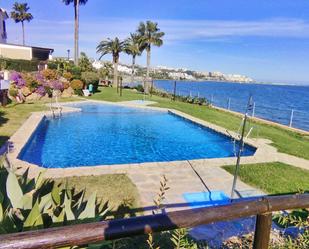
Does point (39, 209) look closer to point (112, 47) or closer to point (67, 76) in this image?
point (67, 76)

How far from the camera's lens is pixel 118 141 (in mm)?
12812

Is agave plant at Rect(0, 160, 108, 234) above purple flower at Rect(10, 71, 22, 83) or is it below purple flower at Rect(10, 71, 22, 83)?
below

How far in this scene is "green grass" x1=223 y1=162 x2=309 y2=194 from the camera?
7.09m

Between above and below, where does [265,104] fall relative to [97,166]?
below

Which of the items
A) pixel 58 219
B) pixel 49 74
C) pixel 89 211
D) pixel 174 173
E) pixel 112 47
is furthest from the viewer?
pixel 112 47

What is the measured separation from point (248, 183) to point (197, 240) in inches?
129

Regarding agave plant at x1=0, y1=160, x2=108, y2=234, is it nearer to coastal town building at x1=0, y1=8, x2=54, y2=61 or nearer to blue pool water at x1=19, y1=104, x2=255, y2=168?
blue pool water at x1=19, y1=104, x2=255, y2=168

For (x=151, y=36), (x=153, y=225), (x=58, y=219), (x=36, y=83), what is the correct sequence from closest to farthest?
(x=153, y=225), (x=58, y=219), (x=36, y=83), (x=151, y=36)

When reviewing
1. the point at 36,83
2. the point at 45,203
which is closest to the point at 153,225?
the point at 45,203

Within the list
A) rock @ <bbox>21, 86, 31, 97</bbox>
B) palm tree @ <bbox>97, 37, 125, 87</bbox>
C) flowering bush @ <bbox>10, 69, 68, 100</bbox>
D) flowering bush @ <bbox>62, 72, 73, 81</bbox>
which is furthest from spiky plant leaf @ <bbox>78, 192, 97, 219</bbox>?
palm tree @ <bbox>97, 37, 125, 87</bbox>

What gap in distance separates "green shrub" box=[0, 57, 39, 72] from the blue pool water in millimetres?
11062

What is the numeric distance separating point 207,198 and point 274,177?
239 centimetres

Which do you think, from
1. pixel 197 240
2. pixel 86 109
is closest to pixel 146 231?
pixel 197 240

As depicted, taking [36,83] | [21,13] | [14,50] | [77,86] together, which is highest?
[21,13]
